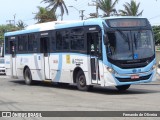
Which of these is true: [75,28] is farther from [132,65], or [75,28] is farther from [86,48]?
[132,65]

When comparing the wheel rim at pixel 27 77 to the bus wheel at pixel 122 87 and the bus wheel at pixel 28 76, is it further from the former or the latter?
the bus wheel at pixel 122 87

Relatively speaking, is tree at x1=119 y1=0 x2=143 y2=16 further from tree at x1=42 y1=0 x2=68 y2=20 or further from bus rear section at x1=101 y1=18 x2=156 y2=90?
bus rear section at x1=101 y1=18 x2=156 y2=90

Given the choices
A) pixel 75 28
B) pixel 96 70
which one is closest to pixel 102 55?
pixel 96 70

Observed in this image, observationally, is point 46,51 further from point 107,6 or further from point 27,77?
point 107,6

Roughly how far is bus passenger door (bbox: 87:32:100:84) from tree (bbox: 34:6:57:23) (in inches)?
1977

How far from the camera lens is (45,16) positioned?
6969 cm

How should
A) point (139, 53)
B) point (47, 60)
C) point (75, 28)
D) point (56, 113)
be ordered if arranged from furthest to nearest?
point (47, 60) → point (75, 28) → point (139, 53) → point (56, 113)

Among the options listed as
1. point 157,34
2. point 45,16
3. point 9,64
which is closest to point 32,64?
A: point 9,64

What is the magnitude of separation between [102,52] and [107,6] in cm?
4804

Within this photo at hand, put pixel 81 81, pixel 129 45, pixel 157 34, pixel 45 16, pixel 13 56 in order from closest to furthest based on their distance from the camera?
pixel 129 45, pixel 81 81, pixel 13 56, pixel 45 16, pixel 157 34

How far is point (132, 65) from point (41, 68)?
677 centimetres

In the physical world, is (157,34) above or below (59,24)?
above

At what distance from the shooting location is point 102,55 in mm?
18172

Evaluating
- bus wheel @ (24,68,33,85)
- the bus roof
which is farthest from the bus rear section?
bus wheel @ (24,68,33,85)
